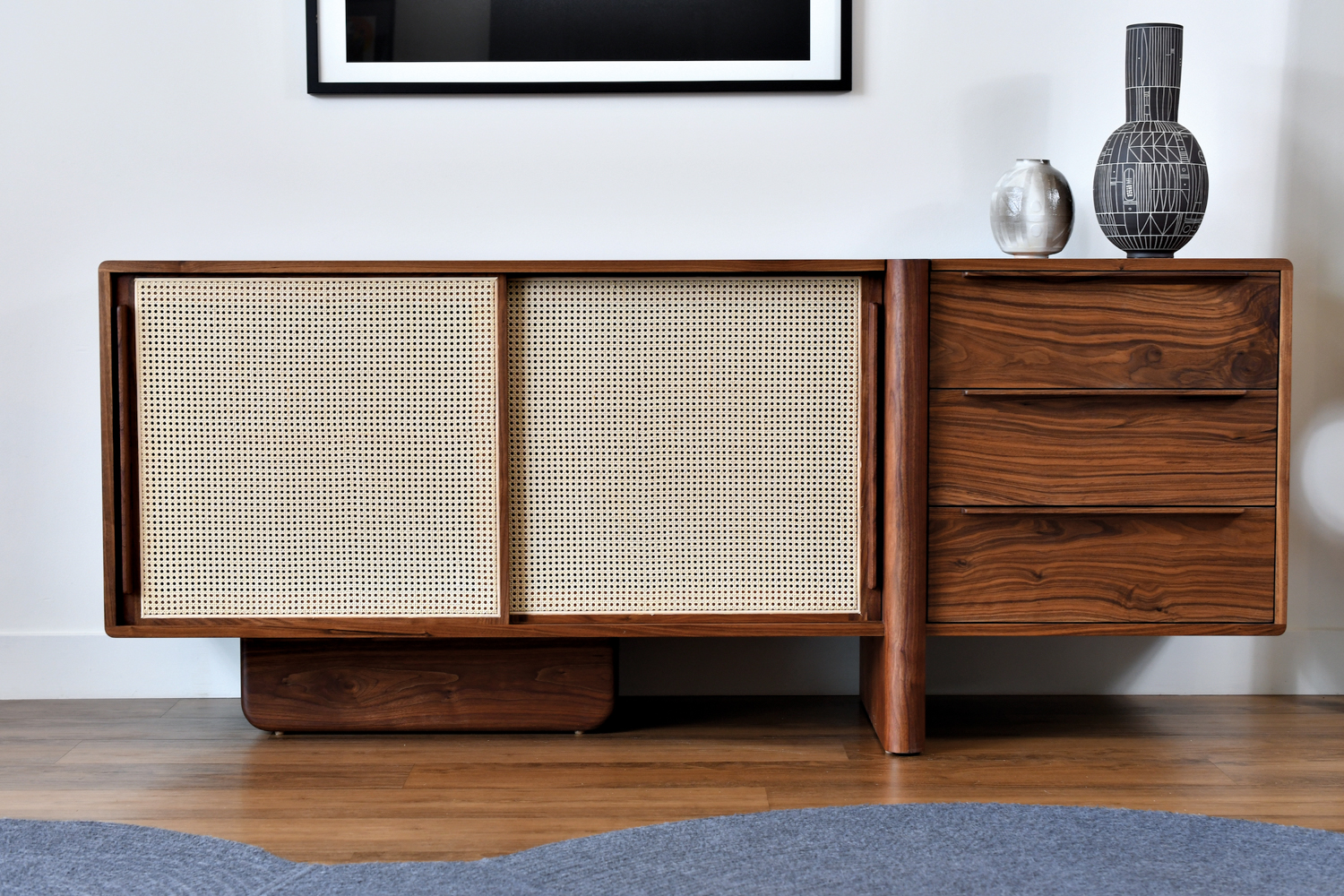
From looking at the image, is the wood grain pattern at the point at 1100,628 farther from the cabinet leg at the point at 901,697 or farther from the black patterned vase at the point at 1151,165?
the black patterned vase at the point at 1151,165

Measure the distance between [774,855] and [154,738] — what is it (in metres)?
1.12

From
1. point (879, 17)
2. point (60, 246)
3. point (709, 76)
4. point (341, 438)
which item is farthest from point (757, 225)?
point (60, 246)

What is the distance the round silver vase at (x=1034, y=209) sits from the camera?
171cm

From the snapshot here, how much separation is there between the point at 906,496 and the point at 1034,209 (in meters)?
0.57

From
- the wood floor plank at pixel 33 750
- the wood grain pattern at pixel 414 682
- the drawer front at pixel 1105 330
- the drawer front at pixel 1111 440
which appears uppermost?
the drawer front at pixel 1105 330

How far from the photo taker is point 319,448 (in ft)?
5.23

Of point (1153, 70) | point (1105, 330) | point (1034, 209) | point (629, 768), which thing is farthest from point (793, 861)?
point (1153, 70)

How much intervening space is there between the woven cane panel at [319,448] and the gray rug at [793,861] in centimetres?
43

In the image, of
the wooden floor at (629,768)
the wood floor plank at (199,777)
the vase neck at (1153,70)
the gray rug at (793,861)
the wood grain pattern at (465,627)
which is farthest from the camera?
the vase neck at (1153,70)

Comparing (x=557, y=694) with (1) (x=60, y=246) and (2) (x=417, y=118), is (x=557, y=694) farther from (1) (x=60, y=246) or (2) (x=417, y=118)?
(1) (x=60, y=246)

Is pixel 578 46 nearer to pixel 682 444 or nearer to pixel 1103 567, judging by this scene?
pixel 682 444

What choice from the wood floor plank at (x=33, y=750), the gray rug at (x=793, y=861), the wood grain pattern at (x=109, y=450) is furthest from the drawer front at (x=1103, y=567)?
the wood floor plank at (x=33, y=750)

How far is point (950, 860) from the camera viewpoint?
122cm

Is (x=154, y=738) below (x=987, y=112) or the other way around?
below
